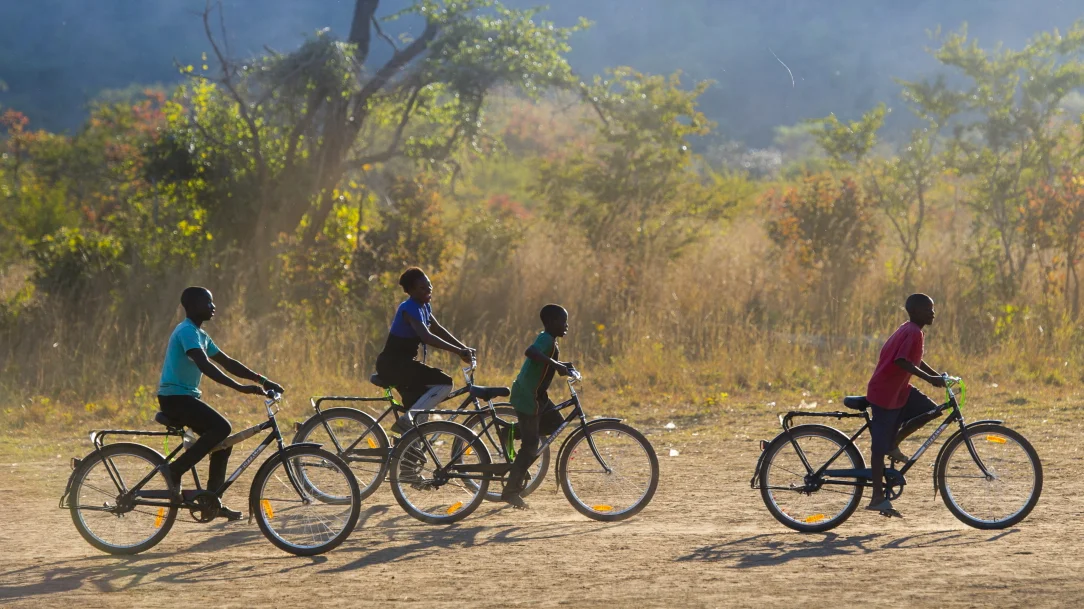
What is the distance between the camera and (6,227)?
23344 mm

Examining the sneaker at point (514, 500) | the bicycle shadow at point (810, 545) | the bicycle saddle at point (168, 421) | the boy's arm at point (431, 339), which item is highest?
the boy's arm at point (431, 339)

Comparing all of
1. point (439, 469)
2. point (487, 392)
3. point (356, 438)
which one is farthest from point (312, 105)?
point (439, 469)

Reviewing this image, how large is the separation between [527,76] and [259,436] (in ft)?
30.5

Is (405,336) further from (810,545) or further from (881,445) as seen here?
(881,445)

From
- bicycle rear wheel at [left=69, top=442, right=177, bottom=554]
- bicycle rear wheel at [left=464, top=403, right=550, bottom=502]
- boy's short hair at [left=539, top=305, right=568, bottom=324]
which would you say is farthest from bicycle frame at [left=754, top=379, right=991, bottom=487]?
bicycle rear wheel at [left=69, top=442, right=177, bottom=554]

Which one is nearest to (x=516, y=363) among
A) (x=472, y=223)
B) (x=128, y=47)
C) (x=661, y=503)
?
(x=472, y=223)

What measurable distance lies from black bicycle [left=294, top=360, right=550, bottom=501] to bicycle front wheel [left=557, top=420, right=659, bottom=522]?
1.52ft

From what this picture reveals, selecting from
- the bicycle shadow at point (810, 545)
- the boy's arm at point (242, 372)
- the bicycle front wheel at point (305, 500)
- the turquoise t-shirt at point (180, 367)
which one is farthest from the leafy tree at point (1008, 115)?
the turquoise t-shirt at point (180, 367)

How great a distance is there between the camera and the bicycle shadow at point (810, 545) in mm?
6969

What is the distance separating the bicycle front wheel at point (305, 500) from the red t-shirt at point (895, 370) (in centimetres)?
327

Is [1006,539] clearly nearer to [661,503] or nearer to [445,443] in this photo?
[661,503]

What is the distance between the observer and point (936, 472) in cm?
773

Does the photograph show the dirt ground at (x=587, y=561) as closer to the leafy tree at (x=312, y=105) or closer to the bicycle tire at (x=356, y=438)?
the bicycle tire at (x=356, y=438)

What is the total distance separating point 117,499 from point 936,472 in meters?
5.06
